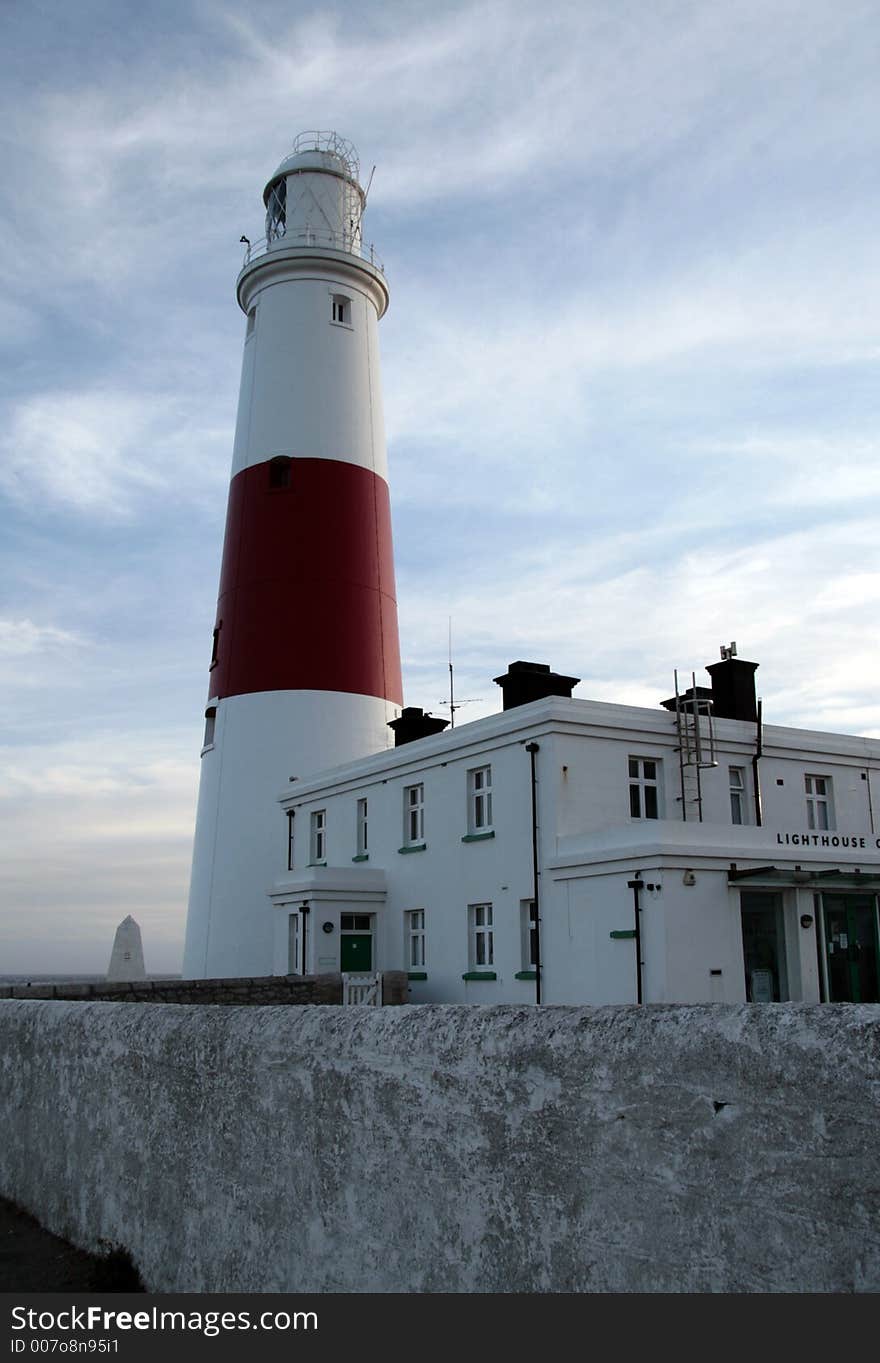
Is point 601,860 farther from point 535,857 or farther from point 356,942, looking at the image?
point 356,942

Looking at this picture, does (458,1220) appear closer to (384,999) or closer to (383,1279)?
(383,1279)

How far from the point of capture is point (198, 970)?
2748cm

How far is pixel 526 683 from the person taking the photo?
22.8 meters

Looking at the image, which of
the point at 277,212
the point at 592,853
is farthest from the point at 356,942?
the point at 277,212

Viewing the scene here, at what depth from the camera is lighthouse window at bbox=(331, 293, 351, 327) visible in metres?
29.4

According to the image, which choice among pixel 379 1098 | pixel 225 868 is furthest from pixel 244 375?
pixel 379 1098

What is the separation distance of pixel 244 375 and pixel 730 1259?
28.7 m

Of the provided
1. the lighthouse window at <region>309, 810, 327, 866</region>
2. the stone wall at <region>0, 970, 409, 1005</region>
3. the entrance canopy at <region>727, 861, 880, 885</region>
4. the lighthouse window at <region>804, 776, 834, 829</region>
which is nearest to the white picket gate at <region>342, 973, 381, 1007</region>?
the stone wall at <region>0, 970, 409, 1005</region>

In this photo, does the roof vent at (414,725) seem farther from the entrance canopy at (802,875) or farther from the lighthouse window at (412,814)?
the entrance canopy at (802,875)

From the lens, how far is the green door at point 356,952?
24.2 metres

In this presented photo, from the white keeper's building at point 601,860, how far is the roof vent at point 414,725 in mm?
1857

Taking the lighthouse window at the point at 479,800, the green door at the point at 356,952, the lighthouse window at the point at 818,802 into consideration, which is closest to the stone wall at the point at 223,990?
the green door at the point at 356,952

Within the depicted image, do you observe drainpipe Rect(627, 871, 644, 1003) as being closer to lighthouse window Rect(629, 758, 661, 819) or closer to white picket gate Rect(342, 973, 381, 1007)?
lighthouse window Rect(629, 758, 661, 819)
